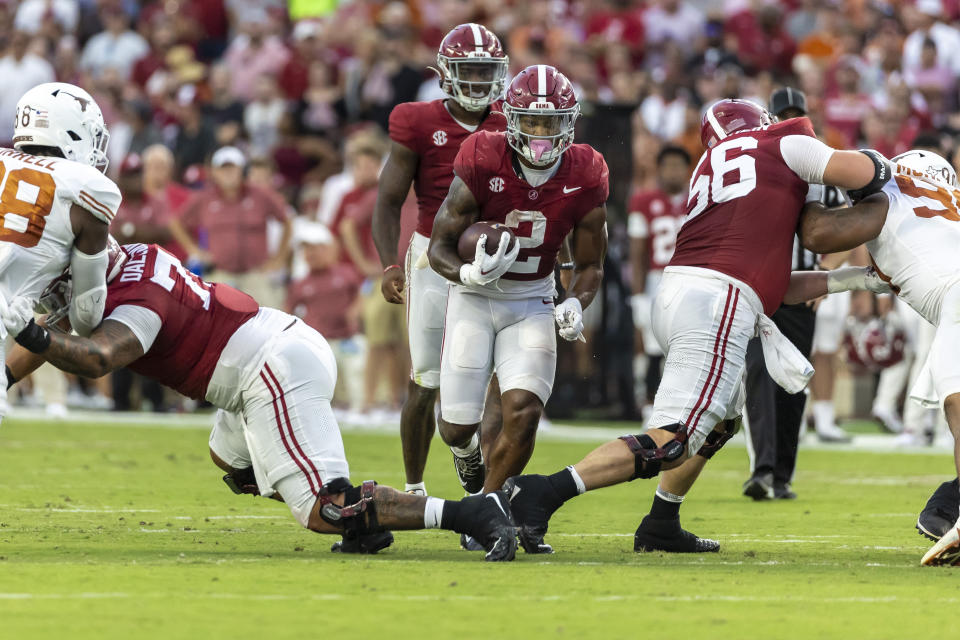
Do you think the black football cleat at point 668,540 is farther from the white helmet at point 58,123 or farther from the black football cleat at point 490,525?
the white helmet at point 58,123

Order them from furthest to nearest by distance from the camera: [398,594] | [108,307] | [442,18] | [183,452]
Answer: [442,18], [183,452], [108,307], [398,594]

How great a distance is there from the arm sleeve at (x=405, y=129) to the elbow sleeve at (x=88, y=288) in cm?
204

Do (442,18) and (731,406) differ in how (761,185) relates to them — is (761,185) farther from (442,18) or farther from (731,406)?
(442,18)

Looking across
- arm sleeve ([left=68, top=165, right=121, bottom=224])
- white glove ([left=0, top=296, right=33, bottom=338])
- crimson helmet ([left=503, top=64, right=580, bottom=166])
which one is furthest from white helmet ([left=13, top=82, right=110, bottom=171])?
crimson helmet ([left=503, top=64, right=580, bottom=166])

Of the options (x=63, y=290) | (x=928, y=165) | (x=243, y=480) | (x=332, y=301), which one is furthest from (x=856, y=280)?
(x=332, y=301)

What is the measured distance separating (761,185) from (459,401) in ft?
5.05

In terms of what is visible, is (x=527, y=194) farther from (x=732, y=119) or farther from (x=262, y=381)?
(x=262, y=381)

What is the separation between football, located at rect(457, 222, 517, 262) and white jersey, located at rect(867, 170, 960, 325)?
1522 millimetres

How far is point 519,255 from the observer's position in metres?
6.59

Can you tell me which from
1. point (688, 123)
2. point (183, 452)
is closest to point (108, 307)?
point (183, 452)

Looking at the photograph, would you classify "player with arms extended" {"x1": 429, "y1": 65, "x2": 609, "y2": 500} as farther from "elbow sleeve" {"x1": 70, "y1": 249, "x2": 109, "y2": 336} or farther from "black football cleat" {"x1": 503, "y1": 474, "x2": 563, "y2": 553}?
"elbow sleeve" {"x1": 70, "y1": 249, "x2": 109, "y2": 336}

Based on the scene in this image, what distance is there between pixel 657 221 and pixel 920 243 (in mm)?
7009

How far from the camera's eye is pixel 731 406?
6.34 meters

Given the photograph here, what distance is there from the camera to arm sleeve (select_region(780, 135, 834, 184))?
6246mm
